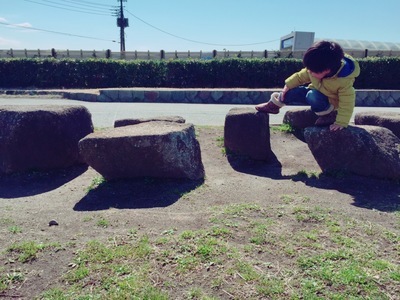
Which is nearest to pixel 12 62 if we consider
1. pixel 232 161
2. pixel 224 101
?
pixel 224 101

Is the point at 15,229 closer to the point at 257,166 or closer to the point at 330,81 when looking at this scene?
the point at 257,166

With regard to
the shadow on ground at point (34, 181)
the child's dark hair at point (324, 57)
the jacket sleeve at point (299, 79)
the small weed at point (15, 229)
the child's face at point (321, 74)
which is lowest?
the shadow on ground at point (34, 181)

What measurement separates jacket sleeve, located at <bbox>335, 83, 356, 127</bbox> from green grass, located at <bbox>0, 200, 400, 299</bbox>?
4.59 ft

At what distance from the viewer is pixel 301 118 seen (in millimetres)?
5613

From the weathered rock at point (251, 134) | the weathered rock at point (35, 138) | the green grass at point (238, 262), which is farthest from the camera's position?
the weathered rock at point (251, 134)

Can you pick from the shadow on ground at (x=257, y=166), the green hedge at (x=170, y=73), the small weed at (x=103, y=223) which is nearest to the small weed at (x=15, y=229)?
the small weed at (x=103, y=223)

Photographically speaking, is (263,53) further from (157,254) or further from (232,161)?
(157,254)

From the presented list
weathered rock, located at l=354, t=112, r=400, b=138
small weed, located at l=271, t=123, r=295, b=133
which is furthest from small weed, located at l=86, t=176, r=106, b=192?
weathered rock, located at l=354, t=112, r=400, b=138

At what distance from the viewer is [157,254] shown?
2.46 metres

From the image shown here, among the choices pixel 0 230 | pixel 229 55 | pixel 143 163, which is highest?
pixel 229 55

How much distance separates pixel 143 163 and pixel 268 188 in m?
1.32

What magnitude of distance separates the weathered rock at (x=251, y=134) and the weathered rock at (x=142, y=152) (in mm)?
1069

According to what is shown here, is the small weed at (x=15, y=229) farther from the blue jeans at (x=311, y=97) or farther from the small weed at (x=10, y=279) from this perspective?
the blue jeans at (x=311, y=97)

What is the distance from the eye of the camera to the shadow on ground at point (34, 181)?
3.92 meters
